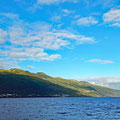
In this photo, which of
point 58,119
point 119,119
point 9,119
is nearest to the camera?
point 9,119

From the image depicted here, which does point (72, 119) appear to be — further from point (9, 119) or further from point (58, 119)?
point (9, 119)

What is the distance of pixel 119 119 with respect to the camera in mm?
94688

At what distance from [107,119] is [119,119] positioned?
663 centimetres

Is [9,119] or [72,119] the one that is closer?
[9,119]

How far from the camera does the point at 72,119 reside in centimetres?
9038

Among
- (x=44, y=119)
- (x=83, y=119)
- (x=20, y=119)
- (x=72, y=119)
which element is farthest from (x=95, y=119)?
(x=20, y=119)

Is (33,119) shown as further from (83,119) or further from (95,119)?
(95,119)

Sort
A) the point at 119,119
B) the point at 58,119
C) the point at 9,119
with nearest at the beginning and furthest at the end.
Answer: the point at 9,119, the point at 58,119, the point at 119,119

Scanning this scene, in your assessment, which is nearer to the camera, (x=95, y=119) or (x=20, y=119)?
(x=20, y=119)

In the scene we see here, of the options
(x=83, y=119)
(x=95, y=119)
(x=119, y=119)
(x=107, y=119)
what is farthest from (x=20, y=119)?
(x=119, y=119)

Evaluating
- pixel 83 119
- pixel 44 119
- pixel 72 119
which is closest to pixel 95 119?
pixel 83 119

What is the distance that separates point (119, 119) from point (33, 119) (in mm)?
44068

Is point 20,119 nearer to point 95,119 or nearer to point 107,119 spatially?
point 95,119

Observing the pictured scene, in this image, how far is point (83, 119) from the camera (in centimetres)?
9150
